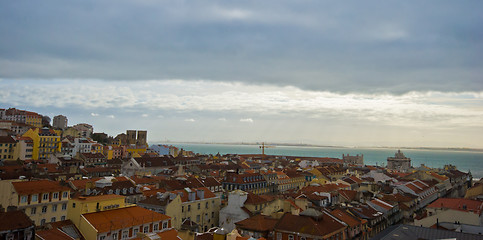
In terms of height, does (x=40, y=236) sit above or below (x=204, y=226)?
above

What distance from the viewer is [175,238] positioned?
29188 mm

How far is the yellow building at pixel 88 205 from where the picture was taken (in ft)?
108

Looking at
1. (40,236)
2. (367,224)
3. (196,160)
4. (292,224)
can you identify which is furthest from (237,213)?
(196,160)

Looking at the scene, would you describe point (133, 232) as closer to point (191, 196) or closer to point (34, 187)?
point (191, 196)

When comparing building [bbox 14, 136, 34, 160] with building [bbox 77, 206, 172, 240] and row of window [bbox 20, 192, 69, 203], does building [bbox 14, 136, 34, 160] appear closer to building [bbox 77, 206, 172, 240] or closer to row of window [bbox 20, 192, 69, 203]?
row of window [bbox 20, 192, 69, 203]

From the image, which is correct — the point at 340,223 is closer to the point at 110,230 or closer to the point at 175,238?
the point at 175,238

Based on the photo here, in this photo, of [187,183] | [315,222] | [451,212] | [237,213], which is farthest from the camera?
[187,183]

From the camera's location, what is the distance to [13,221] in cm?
2506

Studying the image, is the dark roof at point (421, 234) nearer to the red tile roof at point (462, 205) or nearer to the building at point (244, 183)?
the red tile roof at point (462, 205)

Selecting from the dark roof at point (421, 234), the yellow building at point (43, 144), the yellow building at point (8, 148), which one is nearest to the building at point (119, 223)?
the dark roof at point (421, 234)

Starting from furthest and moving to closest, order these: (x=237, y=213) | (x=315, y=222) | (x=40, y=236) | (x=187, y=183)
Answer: (x=187, y=183) < (x=237, y=213) < (x=315, y=222) < (x=40, y=236)

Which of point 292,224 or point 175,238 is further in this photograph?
point 292,224

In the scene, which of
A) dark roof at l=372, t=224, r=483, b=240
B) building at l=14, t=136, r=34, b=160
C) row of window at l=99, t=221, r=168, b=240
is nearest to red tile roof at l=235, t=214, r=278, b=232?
row of window at l=99, t=221, r=168, b=240

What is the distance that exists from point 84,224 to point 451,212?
144 feet
